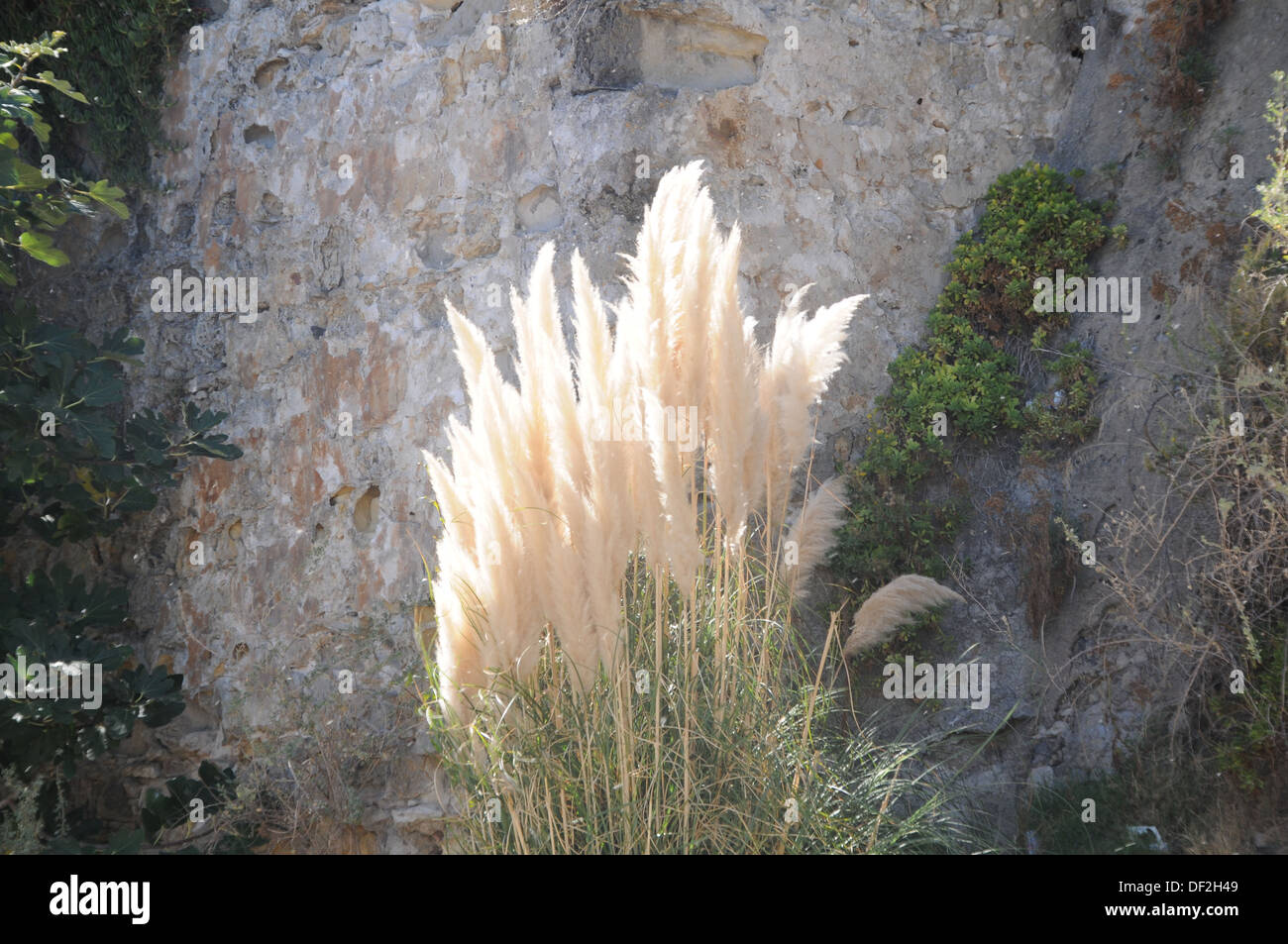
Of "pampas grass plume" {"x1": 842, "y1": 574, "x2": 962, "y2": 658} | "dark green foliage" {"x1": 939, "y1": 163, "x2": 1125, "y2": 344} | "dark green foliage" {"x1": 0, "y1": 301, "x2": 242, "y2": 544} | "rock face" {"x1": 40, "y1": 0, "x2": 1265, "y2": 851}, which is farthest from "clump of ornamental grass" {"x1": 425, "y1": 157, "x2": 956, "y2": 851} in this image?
"dark green foliage" {"x1": 0, "y1": 301, "x2": 242, "y2": 544}

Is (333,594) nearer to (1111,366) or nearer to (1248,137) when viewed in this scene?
(1111,366)

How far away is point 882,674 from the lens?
3766mm

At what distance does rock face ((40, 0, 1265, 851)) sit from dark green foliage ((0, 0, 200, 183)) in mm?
186

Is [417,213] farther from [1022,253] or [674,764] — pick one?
[674,764]

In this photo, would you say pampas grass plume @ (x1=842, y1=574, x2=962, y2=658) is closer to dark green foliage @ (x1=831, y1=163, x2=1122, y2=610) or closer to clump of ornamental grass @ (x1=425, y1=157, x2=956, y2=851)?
clump of ornamental grass @ (x1=425, y1=157, x2=956, y2=851)

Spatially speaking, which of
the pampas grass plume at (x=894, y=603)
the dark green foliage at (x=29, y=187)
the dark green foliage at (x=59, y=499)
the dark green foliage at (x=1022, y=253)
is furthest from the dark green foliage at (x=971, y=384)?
the dark green foliage at (x=29, y=187)

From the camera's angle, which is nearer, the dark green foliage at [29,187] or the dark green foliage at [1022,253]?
the dark green foliage at [29,187]

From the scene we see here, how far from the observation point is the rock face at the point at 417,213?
13.4ft

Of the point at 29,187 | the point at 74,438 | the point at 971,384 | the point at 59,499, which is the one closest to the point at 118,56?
the point at 29,187

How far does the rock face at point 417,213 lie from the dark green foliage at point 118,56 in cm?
Result: 19

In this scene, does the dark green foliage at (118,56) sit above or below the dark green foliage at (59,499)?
above

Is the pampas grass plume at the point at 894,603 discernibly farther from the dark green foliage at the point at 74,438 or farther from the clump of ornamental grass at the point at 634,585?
the dark green foliage at the point at 74,438

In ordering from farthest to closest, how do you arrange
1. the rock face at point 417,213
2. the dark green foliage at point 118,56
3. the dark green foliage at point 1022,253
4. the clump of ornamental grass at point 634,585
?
the dark green foliage at point 118,56 → the dark green foliage at point 1022,253 → the rock face at point 417,213 → the clump of ornamental grass at point 634,585

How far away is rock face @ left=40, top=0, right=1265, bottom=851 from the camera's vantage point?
409 cm
